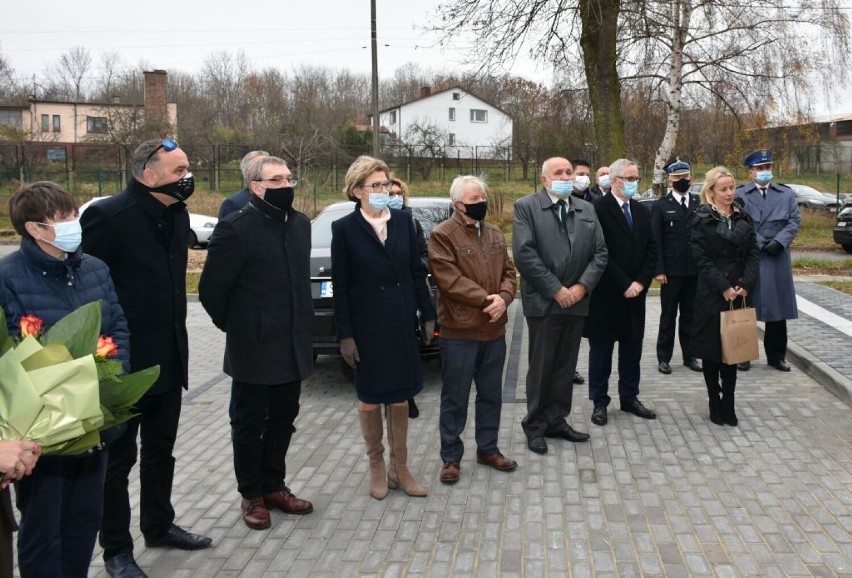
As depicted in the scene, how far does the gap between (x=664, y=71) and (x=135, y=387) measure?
2303 centimetres

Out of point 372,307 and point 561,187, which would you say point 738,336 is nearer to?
point 561,187

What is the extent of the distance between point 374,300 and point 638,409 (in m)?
2.80

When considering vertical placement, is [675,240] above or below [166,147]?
below

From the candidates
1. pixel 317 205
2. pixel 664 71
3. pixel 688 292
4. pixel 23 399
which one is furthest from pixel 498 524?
pixel 317 205

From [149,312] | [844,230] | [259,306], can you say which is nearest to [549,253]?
[259,306]

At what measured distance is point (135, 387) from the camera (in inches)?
125

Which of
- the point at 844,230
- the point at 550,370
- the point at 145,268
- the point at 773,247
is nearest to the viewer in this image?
the point at 145,268

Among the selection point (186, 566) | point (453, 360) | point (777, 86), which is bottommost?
point (186, 566)

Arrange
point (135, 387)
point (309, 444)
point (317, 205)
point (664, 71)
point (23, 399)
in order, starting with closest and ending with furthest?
point (23, 399) → point (135, 387) → point (309, 444) → point (664, 71) → point (317, 205)

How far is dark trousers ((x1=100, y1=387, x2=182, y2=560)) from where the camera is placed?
3910mm

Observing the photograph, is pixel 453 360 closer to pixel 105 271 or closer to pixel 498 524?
pixel 498 524

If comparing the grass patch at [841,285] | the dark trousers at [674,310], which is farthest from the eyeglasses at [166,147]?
the grass patch at [841,285]

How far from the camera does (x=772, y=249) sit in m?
7.82

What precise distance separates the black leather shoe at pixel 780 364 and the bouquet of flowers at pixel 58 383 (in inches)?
264
